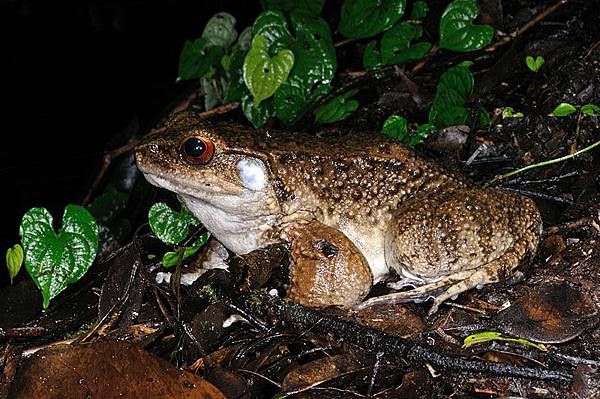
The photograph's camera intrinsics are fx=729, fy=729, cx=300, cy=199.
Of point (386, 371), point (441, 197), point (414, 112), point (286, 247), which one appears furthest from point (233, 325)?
point (414, 112)

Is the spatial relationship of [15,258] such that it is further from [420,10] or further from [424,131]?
[420,10]

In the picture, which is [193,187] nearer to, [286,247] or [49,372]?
[286,247]

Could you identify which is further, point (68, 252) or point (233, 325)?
point (68, 252)

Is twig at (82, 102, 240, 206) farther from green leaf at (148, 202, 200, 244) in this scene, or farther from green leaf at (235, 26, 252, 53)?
green leaf at (148, 202, 200, 244)

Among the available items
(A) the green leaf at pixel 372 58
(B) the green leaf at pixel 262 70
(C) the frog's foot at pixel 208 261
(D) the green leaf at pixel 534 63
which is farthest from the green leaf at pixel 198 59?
(D) the green leaf at pixel 534 63

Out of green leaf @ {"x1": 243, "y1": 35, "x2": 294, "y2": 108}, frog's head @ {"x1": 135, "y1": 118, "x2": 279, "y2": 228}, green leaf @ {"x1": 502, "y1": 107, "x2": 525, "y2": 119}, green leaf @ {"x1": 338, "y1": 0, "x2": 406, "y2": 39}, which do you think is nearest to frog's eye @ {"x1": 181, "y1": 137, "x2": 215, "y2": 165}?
frog's head @ {"x1": 135, "y1": 118, "x2": 279, "y2": 228}
